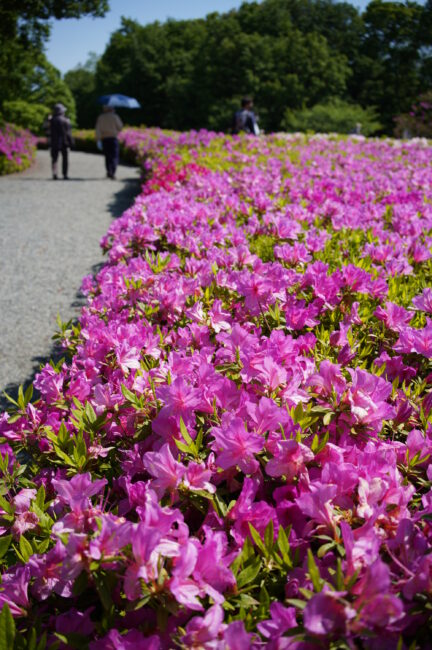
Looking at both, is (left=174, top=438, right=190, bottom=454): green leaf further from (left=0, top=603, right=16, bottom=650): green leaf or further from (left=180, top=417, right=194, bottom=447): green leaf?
(left=0, top=603, right=16, bottom=650): green leaf

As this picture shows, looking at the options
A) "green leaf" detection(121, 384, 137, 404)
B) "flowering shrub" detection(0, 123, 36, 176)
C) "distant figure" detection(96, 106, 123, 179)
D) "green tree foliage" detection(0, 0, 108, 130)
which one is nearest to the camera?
"green leaf" detection(121, 384, 137, 404)

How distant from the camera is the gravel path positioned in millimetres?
4602

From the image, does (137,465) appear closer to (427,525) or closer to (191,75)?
(427,525)

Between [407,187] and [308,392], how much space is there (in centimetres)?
507

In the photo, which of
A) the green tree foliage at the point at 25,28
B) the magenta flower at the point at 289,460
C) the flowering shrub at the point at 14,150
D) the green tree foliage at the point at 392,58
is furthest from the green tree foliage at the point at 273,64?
the magenta flower at the point at 289,460

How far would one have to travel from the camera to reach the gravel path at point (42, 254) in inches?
181

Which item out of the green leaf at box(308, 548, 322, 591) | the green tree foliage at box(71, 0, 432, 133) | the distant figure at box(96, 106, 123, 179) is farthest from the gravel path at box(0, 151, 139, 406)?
the green tree foliage at box(71, 0, 432, 133)

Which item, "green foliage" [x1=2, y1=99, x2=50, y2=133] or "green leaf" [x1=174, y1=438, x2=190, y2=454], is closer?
"green leaf" [x1=174, y1=438, x2=190, y2=454]

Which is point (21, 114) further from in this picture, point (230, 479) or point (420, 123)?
point (230, 479)

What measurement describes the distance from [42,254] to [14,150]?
9733 millimetres

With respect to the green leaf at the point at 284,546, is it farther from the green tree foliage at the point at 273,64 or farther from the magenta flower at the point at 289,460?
the green tree foliage at the point at 273,64

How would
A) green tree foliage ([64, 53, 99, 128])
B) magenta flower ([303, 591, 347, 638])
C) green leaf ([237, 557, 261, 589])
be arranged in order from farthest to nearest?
green tree foliage ([64, 53, 99, 128]) → green leaf ([237, 557, 261, 589]) → magenta flower ([303, 591, 347, 638])

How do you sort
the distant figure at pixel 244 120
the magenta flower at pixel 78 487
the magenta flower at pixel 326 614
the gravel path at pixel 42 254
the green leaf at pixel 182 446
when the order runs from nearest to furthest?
the magenta flower at pixel 326 614 → the magenta flower at pixel 78 487 → the green leaf at pixel 182 446 → the gravel path at pixel 42 254 → the distant figure at pixel 244 120

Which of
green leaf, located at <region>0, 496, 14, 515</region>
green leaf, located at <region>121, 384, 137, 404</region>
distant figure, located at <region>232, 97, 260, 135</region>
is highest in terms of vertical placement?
distant figure, located at <region>232, 97, 260, 135</region>
